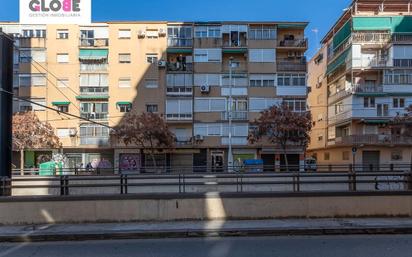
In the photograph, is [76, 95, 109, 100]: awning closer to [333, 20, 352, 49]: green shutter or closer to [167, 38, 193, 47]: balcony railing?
[167, 38, 193, 47]: balcony railing

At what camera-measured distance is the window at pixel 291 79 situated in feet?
166

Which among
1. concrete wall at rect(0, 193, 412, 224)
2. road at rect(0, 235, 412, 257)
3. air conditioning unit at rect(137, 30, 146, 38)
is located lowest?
road at rect(0, 235, 412, 257)

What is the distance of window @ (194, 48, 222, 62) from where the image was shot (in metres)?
50.9

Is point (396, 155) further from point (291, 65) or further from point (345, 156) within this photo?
point (291, 65)

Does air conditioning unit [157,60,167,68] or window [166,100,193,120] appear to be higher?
air conditioning unit [157,60,167,68]

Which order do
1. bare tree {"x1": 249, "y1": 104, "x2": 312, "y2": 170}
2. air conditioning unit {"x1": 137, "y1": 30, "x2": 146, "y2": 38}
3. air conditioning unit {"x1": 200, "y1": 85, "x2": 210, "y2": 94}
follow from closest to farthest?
bare tree {"x1": 249, "y1": 104, "x2": 312, "y2": 170}
air conditioning unit {"x1": 200, "y1": 85, "x2": 210, "y2": 94}
air conditioning unit {"x1": 137, "y1": 30, "x2": 146, "y2": 38}

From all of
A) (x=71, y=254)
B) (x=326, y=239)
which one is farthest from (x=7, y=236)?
(x=326, y=239)

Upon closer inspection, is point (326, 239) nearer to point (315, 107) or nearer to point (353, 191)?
point (353, 191)

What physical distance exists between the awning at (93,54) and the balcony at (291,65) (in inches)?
827

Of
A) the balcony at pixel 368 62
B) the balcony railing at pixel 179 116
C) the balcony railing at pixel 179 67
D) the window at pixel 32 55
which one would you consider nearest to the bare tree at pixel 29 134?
the window at pixel 32 55

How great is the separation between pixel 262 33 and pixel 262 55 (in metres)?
2.78

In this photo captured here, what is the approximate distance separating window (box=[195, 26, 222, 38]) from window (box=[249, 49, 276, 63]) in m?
4.60

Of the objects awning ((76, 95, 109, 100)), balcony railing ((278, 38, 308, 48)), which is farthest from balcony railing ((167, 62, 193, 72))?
balcony railing ((278, 38, 308, 48))

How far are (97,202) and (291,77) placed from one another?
4282 centimetres
